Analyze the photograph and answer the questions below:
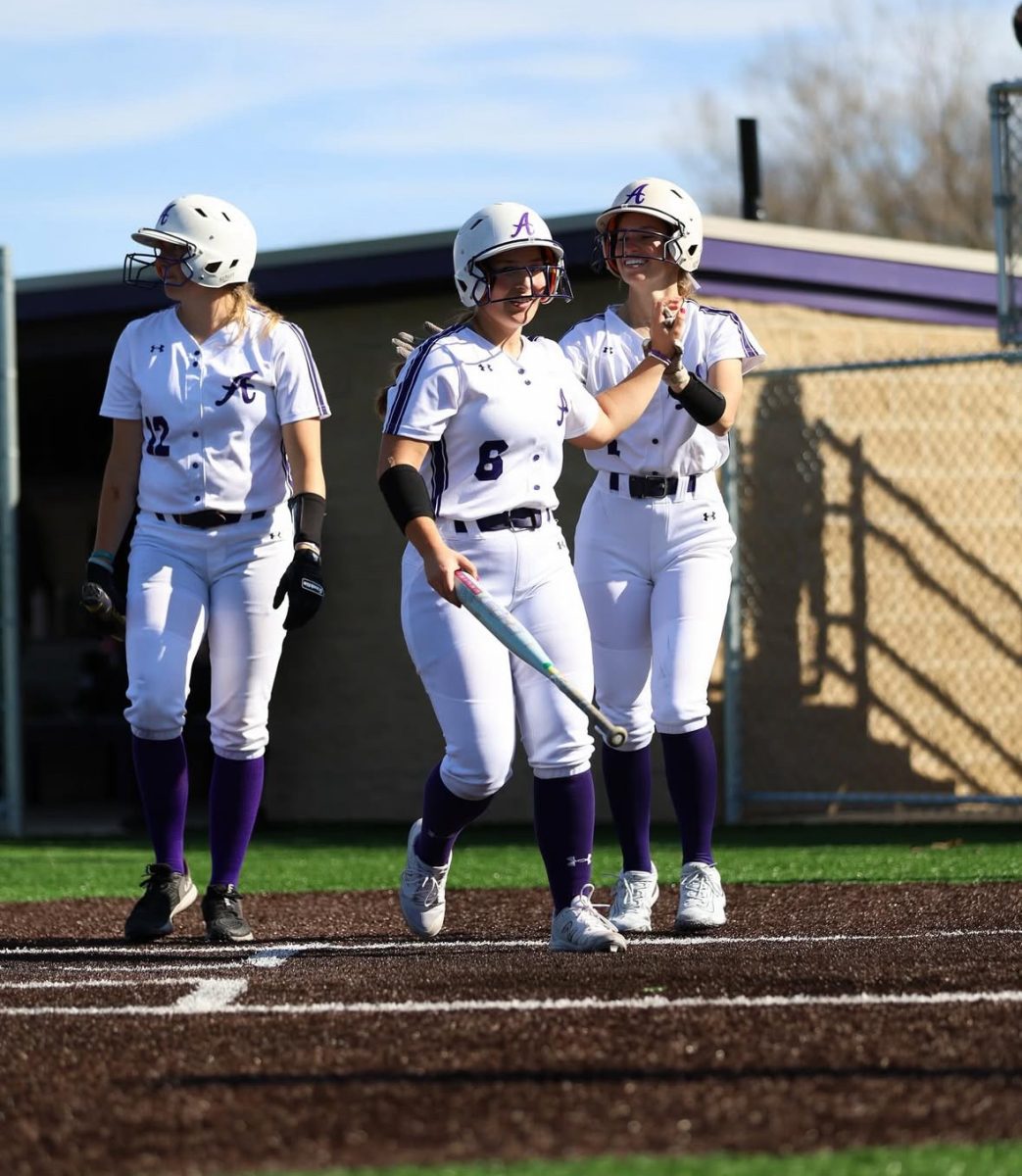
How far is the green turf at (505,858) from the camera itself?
30.8ft

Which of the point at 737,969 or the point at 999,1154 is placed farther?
the point at 737,969

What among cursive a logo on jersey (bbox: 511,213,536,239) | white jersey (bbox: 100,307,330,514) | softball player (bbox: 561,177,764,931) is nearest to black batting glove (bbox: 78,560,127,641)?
white jersey (bbox: 100,307,330,514)

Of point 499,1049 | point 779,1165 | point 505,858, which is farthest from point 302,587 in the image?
point 505,858

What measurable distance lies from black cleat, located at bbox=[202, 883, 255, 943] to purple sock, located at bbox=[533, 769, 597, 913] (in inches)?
43.6

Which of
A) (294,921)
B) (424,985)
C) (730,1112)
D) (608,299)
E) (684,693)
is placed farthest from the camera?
(608,299)

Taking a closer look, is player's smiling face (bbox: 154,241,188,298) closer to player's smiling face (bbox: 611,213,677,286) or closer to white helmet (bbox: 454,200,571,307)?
white helmet (bbox: 454,200,571,307)

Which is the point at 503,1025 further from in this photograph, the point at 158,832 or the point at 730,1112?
the point at 158,832

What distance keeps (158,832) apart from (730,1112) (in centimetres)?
349

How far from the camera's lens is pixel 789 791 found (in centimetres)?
1316

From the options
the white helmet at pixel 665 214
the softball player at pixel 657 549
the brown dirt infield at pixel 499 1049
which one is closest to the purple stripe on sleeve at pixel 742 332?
the softball player at pixel 657 549

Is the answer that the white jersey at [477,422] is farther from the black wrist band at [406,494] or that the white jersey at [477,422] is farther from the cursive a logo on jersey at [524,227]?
the cursive a logo on jersey at [524,227]

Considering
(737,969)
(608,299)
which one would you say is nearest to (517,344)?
(737,969)

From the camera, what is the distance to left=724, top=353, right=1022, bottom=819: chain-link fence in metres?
13.2

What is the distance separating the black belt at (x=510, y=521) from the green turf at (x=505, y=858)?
3.20m
